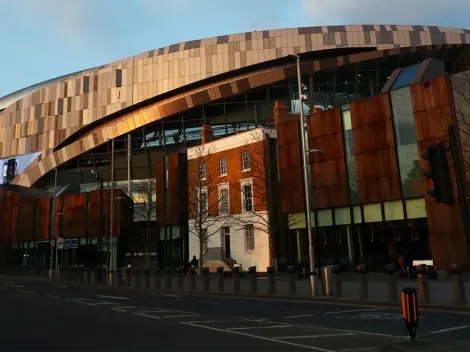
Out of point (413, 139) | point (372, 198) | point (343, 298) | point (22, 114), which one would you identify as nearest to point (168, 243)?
point (372, 198)

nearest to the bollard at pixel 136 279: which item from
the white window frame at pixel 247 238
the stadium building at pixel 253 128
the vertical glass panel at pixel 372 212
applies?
the stadium building at pixel 253 128

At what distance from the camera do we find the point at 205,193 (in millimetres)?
43438

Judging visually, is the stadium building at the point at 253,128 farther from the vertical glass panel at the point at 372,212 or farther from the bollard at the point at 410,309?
the bollard at the point at 410,309

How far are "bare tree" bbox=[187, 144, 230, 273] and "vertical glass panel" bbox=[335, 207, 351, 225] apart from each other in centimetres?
1191

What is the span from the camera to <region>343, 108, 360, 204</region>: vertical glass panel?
3375cm

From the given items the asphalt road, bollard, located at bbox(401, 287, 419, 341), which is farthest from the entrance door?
bollard, located at bbox(401, 287, 419, 341)

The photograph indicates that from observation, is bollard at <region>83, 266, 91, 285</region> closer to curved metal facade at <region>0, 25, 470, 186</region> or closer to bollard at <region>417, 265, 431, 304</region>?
bollard at <region>417, 265, 431, 304</region>

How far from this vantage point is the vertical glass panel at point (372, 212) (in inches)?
1278

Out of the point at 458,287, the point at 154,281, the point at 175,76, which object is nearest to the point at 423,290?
the point at 458,287

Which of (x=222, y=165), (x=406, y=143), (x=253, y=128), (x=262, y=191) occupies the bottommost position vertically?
(x=262, y=191)

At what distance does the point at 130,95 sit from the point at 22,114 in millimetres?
25215

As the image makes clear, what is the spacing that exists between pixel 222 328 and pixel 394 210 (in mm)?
22710

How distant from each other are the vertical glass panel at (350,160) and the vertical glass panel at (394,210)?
2275mm

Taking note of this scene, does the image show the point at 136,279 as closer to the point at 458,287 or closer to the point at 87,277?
the point at 87,277
